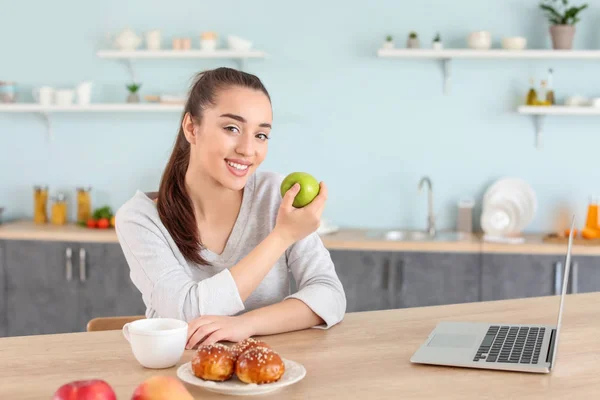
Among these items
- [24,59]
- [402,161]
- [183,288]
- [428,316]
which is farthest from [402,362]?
[24,59]

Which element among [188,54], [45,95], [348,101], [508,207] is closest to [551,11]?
[508,207]

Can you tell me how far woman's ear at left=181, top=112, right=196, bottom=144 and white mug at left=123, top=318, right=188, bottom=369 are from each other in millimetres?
759

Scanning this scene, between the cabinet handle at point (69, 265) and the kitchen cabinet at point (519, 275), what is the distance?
81.6 inches

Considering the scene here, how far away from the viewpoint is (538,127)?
431cm

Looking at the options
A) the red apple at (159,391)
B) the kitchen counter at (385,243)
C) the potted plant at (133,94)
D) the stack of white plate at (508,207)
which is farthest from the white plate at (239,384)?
the potted plant at (133,94)

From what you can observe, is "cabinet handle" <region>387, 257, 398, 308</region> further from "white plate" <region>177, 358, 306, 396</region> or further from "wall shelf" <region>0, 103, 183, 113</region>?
"white plate" <region>177, 358, 306, 396</region>

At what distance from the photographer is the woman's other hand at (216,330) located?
5.63 feet

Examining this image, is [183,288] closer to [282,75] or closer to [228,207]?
[228,207]

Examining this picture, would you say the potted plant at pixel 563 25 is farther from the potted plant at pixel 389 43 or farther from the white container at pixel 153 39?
the white container at pixel 153 39

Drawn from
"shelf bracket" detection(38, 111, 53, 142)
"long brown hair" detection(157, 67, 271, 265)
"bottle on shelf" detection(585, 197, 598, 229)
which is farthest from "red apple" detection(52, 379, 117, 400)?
"shelf bracket" detection(38, 111, 53, 142)

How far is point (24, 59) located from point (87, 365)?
3.49 metres

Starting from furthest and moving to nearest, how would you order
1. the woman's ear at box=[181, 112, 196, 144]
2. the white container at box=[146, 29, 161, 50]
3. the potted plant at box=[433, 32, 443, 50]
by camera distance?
the white container at box=[146, 29, 161, 50], the potted plant at box=[433, 32, 443, 50], the woman's ear at box=[181, 112, 196, 144]

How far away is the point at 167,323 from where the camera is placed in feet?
5.25

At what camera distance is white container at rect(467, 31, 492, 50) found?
417 centimetres
